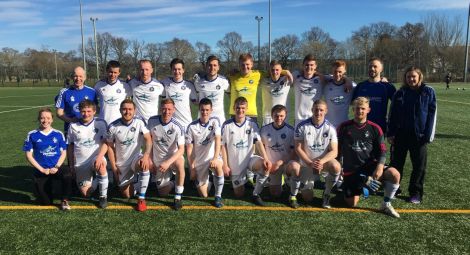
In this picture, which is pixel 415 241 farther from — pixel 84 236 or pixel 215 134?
pixel 84 236

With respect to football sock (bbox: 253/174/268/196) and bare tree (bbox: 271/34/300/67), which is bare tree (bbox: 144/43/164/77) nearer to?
bare tree (bbox: 271/34/300/67)

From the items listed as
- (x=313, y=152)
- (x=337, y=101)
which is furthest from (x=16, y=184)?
(x=337, y=101)

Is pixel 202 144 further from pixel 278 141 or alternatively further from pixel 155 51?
pixel 155 51

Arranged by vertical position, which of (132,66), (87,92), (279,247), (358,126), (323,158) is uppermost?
(132,66)

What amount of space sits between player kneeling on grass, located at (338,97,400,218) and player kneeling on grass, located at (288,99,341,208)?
18 cm

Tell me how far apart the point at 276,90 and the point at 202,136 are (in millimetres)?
1466

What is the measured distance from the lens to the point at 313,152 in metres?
4.72

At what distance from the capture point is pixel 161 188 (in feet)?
16.4

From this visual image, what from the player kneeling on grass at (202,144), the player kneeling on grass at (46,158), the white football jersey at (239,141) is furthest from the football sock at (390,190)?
the player kneeling on grass at (46,158)

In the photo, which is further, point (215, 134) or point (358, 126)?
point (215, 134)

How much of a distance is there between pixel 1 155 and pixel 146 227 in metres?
5.25

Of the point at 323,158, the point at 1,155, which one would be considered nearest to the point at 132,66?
the point at 1,155

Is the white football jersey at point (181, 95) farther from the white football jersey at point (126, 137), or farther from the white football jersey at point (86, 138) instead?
the white football jersey at point (86, 138)

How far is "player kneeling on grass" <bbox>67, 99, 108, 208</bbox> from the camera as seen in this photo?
4.87m
